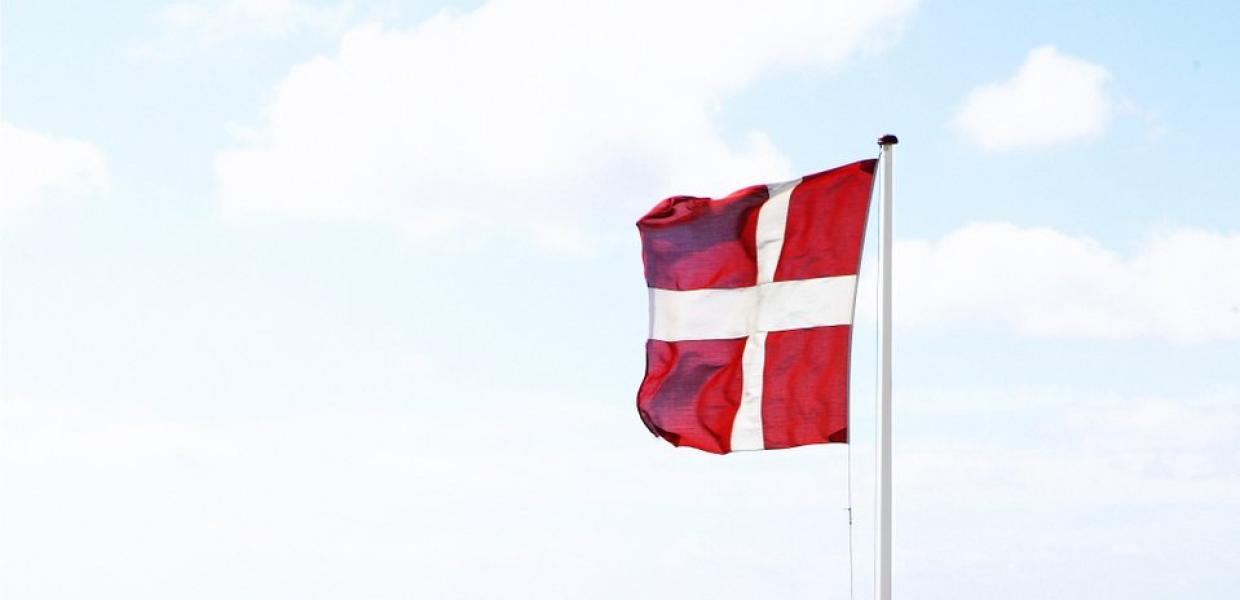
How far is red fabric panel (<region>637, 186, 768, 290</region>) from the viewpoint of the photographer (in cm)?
1919

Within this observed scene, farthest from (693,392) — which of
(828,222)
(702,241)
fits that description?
(828,222)

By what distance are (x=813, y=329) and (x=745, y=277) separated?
47.0 inches

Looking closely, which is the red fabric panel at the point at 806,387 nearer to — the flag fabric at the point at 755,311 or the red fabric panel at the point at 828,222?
the flag fabric at the point at 755,311

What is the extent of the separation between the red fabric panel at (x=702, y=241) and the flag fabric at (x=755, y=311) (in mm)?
12

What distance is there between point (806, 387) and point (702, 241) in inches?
88.7

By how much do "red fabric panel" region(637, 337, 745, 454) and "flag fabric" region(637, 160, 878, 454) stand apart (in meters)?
0.01

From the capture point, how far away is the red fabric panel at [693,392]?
1916 cm

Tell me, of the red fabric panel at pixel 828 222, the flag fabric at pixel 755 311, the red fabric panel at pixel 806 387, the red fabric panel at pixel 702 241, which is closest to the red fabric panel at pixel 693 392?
the flag fabric at pixel 755 311

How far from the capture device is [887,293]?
17.7 meters

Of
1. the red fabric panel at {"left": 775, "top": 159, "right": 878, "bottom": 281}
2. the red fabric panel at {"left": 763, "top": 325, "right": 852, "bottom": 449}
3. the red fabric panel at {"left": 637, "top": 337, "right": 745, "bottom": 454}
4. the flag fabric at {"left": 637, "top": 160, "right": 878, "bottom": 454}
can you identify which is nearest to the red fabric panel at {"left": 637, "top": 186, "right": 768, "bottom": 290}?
the flag fabric at {"left": 637, "top": 160, "right": 878, "bottom": 454}

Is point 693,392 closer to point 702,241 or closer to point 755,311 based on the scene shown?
point 755,311

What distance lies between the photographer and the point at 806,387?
1845cm

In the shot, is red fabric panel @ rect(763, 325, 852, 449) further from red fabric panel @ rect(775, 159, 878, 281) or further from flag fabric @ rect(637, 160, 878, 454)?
red fabric panel @ rect(775, 159, 878, 281)

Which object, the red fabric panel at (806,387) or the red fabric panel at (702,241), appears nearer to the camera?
the red fabric panel at (806,387)
